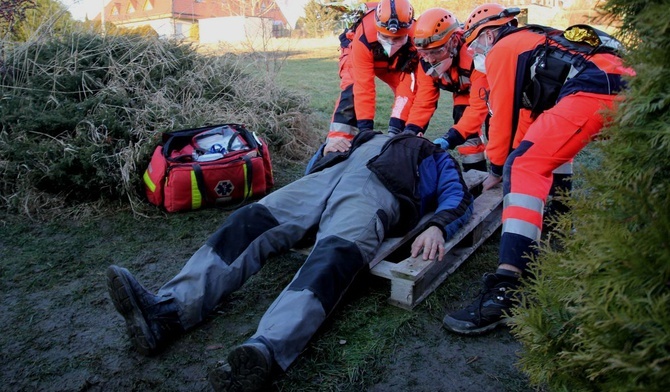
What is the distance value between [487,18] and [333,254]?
2.22 meters

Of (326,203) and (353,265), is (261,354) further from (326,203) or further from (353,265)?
(326,203)

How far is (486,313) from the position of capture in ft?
9.39

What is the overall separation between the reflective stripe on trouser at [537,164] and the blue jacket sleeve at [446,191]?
0.38 meters

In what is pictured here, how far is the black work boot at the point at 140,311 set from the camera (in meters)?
2.64

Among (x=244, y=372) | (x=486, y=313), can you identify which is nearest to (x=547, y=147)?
(x=486, y=313)

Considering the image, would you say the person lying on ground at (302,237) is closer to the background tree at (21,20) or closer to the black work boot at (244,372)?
the black work boot at (244,372)

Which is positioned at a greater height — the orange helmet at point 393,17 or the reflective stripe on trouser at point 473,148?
the orange helmet at point 393,17

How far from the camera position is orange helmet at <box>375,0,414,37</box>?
471 cm

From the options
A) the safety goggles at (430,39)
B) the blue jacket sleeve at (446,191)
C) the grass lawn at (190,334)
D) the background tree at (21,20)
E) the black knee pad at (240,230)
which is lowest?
the grass lawn at (190,334)

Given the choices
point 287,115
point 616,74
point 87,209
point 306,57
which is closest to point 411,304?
point 616,74

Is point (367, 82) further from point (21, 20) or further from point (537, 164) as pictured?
point (21, 20)

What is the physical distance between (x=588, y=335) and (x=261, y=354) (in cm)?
135

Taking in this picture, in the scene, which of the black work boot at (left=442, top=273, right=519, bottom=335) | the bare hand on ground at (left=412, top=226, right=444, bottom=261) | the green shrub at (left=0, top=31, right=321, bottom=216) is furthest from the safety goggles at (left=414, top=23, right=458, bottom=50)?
the green shrub at (left=0, top=31, right=321, bottom=216)

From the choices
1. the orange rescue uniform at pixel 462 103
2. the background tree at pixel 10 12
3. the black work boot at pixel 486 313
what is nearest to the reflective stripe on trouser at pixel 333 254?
the black work boot at pixel 486 313
